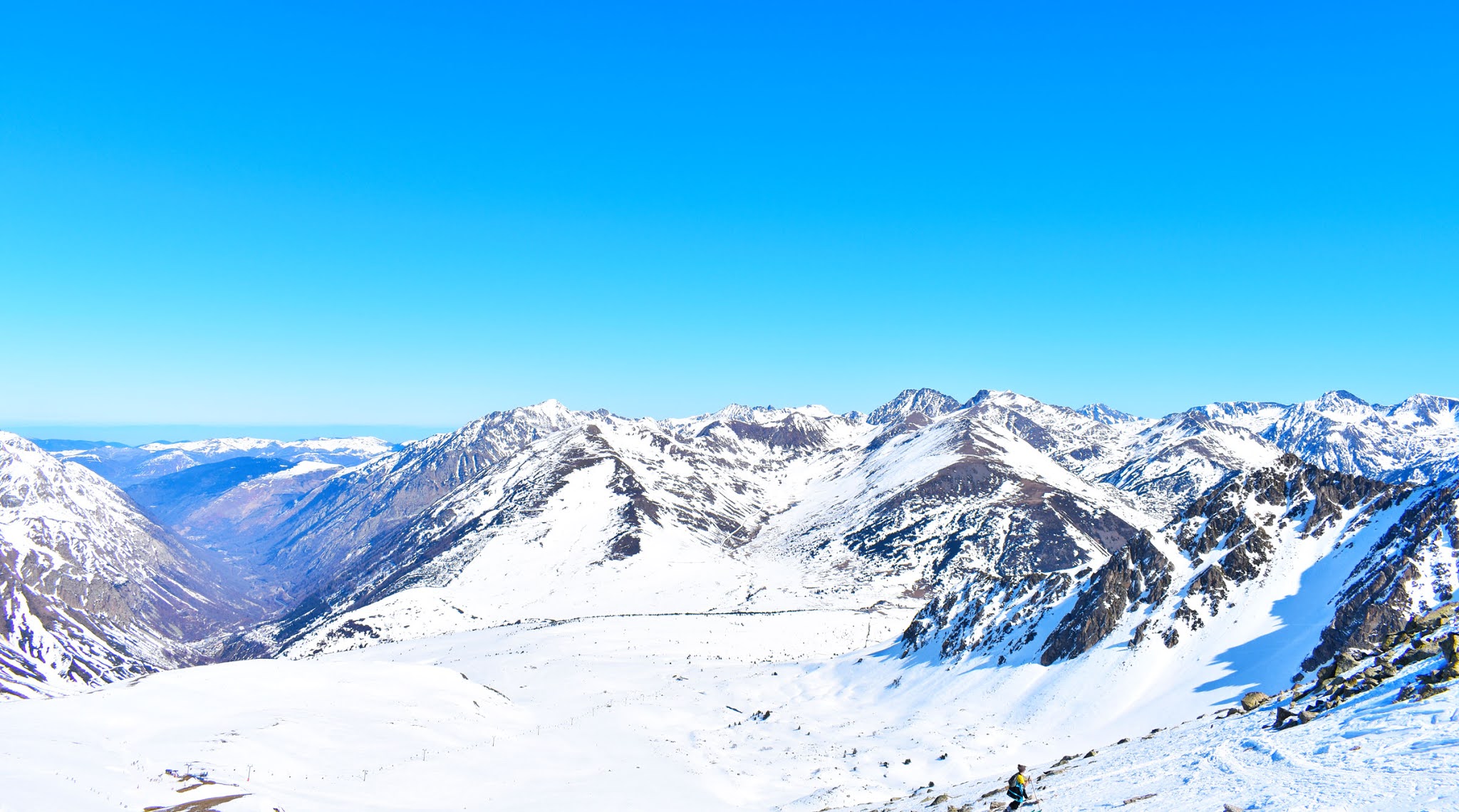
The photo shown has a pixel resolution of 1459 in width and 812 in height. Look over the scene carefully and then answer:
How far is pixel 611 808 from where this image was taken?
3906cm

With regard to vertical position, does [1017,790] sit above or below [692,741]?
above

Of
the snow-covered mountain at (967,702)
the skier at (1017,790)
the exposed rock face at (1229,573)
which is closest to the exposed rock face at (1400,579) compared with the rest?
the exposed rock face at (1229,573)

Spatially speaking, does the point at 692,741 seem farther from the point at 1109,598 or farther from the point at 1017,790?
the point at 1109,598

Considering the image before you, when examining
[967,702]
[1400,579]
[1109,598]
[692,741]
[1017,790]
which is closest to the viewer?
[1017,790]

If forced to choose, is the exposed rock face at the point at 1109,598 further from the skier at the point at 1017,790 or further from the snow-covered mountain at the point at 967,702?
the skier at the point at 1017,790

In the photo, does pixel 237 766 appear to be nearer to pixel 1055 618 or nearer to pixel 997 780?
pixel 997 780

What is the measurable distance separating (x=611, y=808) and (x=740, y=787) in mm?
10105

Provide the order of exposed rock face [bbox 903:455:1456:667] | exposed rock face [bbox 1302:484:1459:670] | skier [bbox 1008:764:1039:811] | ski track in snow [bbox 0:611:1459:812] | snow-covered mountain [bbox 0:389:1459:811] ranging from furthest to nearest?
1. exposed rock face [bbox 903:455:1456:667]
2. exposed rock face [bbox 1302:484:1459:670]
3. snow-covered mountain [bbox 0:389:1459:811]
4. skier [bbox 1008:764:1039:811]
5. ski track in snow [bbox 0:611:1459:812]

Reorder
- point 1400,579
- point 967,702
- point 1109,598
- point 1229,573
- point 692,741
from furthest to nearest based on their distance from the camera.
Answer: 1. point 1109,598
2. point 1229,573
3. point 967,702
4. point 692,741
5. point 1400,579

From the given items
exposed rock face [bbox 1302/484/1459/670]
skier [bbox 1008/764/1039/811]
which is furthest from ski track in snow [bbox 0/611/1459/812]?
exposed rock face [bbox 1302/484/1459/670]

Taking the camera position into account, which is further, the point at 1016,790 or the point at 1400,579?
the point at 1400,579

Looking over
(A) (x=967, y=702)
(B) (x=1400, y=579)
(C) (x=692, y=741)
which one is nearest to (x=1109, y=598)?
(A) (x=967, y=702)

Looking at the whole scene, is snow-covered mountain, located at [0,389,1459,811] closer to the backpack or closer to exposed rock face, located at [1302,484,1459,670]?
exposed rock face, located at [1302,484,1459,670]

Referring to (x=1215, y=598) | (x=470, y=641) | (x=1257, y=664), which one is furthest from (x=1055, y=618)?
(x=470, y=641)
